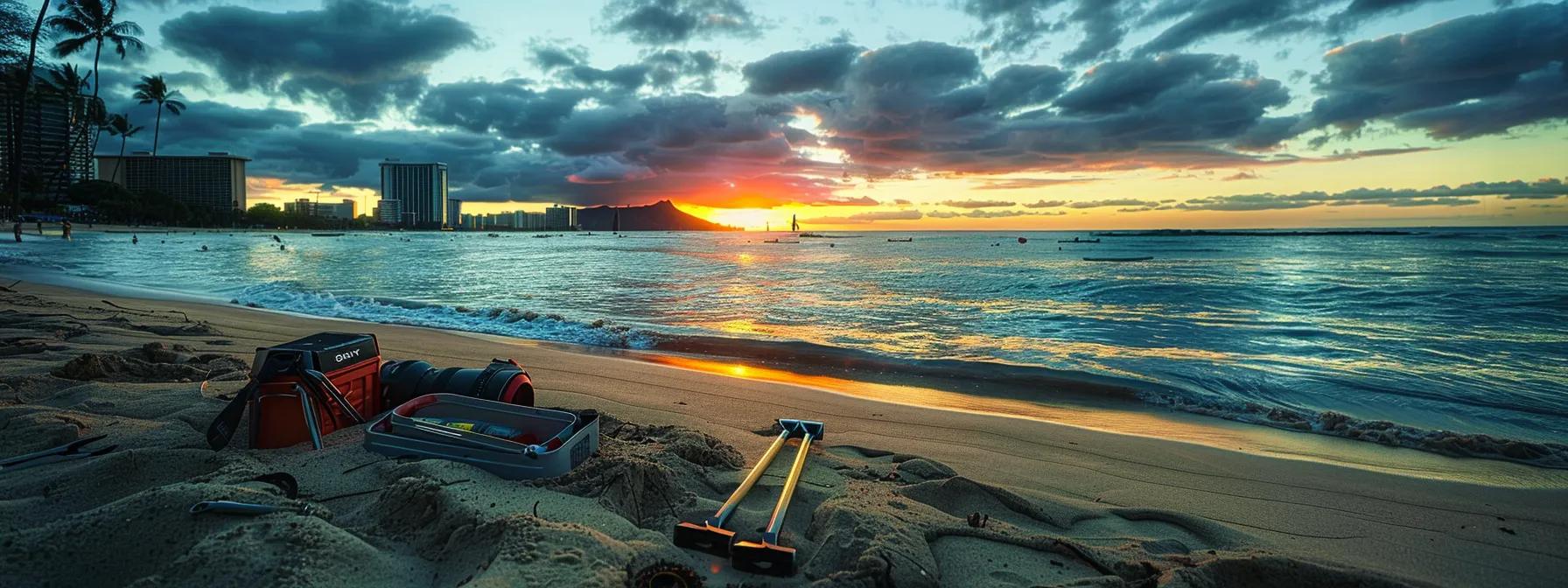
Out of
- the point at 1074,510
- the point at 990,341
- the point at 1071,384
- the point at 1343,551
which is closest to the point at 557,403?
the point at 1074,510

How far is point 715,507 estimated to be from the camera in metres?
3.14

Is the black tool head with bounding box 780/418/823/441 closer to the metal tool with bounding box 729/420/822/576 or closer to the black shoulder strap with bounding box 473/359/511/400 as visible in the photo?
the metal tool with bounding box 729/420/822/576

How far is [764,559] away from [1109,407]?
5.57m

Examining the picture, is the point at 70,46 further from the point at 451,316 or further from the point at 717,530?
the point at 717,530

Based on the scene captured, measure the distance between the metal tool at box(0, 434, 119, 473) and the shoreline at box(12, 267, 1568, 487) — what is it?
5.11 meters

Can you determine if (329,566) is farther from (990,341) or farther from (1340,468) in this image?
(990,341)

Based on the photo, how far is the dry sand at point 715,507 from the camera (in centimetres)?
233

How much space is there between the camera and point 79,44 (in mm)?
40625

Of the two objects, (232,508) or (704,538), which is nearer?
(232,508)

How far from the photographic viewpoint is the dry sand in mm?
2332

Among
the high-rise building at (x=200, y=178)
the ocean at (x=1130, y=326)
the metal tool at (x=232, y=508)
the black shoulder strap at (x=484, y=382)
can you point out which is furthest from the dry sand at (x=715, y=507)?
the high-rise building at (x=200, y=178)

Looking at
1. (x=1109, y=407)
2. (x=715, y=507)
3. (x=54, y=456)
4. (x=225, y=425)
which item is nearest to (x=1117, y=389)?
(x=1109, y=407)

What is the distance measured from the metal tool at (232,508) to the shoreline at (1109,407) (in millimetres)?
4949

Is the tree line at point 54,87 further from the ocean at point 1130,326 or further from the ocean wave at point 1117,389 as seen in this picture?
the ocean wave at point 1117,389
